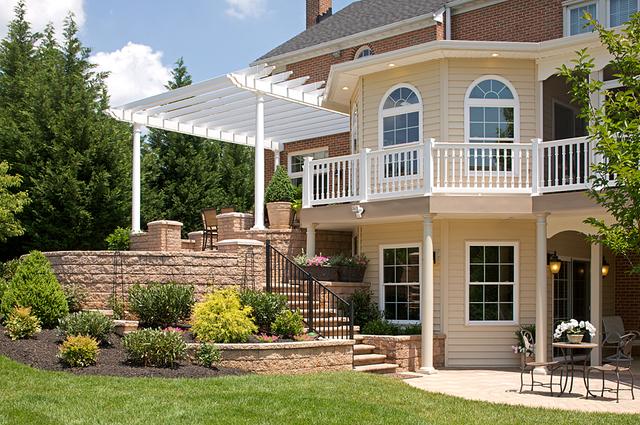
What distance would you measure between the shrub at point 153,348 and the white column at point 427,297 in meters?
4.91

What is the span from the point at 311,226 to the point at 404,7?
9165 millimetres

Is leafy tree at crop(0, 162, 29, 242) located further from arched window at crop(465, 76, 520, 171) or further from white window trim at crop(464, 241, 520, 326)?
arched window at crop(465, 76, 520, 171)

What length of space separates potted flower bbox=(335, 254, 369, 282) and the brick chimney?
1326 cm

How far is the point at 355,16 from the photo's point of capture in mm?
24812

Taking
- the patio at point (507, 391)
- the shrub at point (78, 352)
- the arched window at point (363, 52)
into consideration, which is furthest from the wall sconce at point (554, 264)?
the arched window at point (363, 52)

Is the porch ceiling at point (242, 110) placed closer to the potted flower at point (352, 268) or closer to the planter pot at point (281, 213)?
the planter pot at point (281, 213)

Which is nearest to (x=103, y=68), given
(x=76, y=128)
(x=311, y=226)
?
(x=76, y=128)

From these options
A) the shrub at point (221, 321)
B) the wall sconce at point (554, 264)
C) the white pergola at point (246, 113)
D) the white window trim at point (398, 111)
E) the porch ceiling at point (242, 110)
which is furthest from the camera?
the porch ceiling at point (242, 110)

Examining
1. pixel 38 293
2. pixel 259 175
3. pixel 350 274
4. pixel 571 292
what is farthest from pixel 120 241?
pixel 571 292

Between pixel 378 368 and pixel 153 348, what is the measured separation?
426cm

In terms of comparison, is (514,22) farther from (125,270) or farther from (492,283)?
(125,270)

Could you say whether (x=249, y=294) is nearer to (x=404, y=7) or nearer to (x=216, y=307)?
(x=216, y=307)

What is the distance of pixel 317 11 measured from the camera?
90.9 ft

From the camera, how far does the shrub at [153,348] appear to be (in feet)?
37.2
